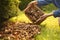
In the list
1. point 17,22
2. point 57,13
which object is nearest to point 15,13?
point 17,22

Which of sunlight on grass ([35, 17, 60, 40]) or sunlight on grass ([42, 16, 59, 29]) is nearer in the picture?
sunlight on grass ([35, 17, 60, 40])

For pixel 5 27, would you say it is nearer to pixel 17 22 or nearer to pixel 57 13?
pixel 17 22

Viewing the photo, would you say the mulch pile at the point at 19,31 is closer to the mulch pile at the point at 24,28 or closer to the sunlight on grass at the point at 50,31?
the mulch pile at the point at 24,28

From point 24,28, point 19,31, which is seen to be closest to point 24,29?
point 24,28

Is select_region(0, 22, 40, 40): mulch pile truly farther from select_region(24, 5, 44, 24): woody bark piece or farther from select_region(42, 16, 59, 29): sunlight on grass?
select_region(42, 16, 59, 29): sunlight on grass

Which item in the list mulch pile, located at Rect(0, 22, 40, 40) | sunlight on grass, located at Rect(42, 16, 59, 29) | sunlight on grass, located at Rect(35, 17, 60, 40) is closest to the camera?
mulch pile, located at Rect(0, 22, 40, 40)

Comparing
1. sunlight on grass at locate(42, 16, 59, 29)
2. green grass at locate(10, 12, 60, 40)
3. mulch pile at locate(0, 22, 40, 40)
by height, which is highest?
mulch pile at locate(0, 22, 40, 40)

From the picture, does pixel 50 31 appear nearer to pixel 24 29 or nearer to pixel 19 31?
pixel 24 29

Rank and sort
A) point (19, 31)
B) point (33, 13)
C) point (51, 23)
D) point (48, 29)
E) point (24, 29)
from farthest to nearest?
point (51, 23), point (33, 13), point (48, 29), point (24, 29), point (19, 31)

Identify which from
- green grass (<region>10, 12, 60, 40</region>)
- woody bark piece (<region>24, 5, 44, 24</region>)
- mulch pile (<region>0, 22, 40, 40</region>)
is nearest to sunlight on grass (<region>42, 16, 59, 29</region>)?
green grass (<region>10, 12, 60, 40</region>)
